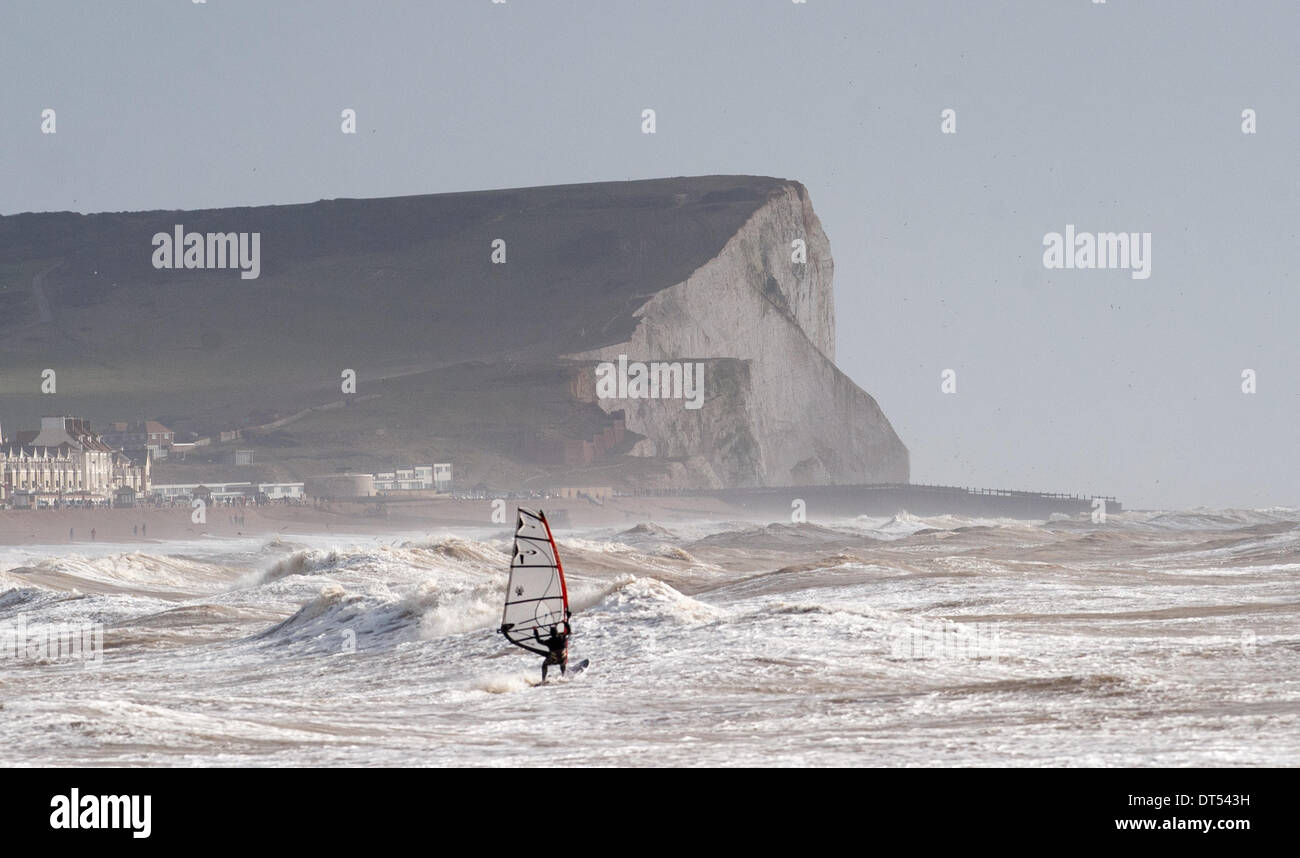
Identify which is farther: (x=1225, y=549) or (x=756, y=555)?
(x=756, y=555)

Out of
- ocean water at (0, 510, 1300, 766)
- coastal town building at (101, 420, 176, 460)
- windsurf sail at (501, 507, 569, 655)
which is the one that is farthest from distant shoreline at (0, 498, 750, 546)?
windsurf sail at (501, 507, 569, 655)

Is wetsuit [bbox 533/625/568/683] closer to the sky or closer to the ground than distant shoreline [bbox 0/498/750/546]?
closer to the sky

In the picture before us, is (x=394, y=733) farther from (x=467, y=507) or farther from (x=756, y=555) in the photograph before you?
(x=467, y=507)

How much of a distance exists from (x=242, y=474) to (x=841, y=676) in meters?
160

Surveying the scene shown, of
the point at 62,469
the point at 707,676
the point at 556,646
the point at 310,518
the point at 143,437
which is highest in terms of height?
the point at 143,437

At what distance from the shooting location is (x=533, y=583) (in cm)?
2014

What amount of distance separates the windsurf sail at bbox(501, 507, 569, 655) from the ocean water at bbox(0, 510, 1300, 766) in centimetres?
111

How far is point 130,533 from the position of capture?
127 metres

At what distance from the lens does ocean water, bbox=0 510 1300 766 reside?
54.3ft

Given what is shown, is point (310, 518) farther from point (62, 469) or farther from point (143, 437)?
point (143, 437)

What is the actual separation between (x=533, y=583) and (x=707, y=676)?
363cm

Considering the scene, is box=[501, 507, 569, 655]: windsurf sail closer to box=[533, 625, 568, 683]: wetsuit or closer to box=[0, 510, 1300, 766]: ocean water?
box=[533, 625, 568, 683]: wetsuit

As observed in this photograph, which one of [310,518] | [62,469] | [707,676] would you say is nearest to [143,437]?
[62,469]
